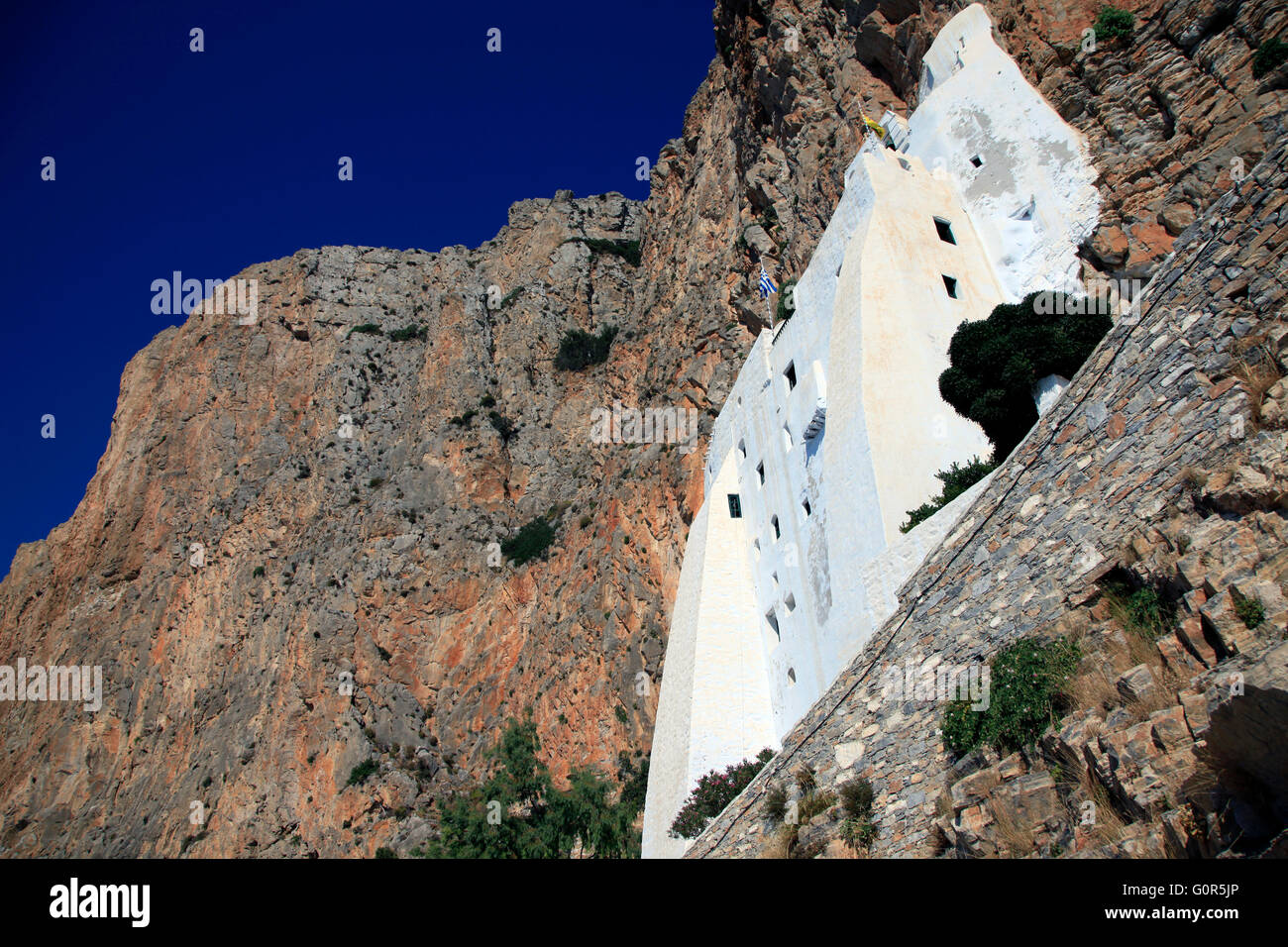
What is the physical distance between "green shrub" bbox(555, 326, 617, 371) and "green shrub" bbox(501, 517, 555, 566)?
1230 centimetres

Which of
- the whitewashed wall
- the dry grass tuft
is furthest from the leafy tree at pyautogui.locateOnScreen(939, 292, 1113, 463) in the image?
the whitewashed wall

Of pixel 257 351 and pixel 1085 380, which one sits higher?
pixel 257 351

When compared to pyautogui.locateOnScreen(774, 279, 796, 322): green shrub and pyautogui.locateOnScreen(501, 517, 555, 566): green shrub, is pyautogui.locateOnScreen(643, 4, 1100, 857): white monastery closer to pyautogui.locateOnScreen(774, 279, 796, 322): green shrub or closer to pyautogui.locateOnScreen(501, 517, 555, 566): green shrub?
pyautogui.locateOnScreen(774, 279, 796, 322): green shrub

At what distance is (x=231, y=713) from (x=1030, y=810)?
45.8 meters

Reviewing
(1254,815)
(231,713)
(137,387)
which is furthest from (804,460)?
(137,387)

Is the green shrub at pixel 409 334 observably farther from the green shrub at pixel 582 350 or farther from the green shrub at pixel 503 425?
the green shrub at pixel 503 425

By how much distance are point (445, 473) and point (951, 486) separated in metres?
Result: 34.1

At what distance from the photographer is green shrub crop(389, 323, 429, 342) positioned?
5750cm

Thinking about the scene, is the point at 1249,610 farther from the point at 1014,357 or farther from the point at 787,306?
the point at 787,306

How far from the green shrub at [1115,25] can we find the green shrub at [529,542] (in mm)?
29542

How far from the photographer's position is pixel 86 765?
4909 cm
